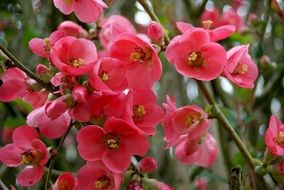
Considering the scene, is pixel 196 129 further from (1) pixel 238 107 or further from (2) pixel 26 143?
(1) pixel 238 107

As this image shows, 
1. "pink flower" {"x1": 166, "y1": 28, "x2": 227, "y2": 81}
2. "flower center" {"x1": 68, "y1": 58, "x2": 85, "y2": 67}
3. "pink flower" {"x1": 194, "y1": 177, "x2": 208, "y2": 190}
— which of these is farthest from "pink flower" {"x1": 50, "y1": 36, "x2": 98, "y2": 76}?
"pink flower" {"x1": 194, "y1": 177, "x2": 208, "y2": 190}

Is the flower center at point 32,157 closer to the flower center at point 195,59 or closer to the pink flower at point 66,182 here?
the pink flower at point 66,182

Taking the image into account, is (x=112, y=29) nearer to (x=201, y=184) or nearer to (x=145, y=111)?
(x=145, y=111)

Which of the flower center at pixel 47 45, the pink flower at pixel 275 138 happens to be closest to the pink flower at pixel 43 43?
the flower center at pixel 47 45

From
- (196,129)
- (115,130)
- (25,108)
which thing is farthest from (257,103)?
(115,130)

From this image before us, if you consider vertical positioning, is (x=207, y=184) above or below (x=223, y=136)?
below

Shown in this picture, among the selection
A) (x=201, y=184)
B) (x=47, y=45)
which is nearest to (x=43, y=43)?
(x=47, y=45)

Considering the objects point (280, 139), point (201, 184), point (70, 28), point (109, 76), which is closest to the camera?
point (109, 76)
